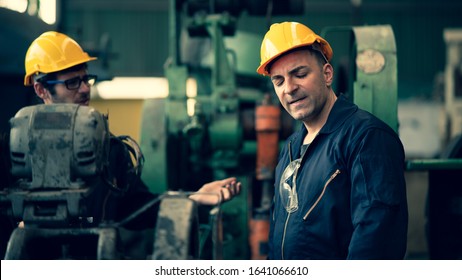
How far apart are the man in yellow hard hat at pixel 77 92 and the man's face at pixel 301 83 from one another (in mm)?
473

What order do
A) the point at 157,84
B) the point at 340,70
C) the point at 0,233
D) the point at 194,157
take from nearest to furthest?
the point at 0,233, the point at 194,157, the point at 340,70, the point at 157,84

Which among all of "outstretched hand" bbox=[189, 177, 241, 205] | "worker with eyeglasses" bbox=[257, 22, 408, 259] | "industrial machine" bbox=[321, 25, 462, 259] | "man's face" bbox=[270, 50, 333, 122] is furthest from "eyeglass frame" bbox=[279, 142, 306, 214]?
"industrial machine" bbox=[321, 25, 462, 259]

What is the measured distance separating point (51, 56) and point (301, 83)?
94 cm

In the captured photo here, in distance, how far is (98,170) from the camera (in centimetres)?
182

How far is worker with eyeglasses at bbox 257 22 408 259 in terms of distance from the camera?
1.61m

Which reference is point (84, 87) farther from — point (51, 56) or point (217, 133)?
point (217, 133)

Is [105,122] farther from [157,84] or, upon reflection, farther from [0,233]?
[157,84]

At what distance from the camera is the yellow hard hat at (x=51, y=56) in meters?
2.21

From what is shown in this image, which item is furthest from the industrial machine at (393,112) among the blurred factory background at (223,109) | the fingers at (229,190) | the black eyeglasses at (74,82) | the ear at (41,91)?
the ear at (41,91)

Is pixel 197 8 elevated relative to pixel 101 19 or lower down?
lower down

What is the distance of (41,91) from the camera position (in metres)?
2.25
